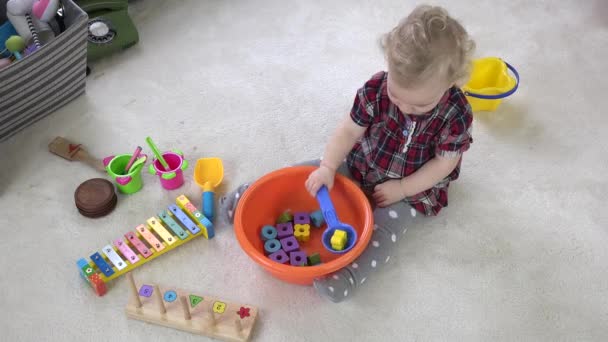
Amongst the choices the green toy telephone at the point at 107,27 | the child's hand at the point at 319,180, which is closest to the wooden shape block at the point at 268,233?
the child's hand at the point at 319,180

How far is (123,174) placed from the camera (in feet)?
4.06

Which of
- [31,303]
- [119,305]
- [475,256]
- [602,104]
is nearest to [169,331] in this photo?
[119,305]

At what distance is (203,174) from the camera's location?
1.27 metres

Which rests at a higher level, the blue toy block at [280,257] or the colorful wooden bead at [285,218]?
the blue toy block at [280,257]

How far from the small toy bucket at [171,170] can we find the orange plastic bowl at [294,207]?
0.68 feet

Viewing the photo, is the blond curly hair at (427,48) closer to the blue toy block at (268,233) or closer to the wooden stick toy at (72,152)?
the blue toy block at (268,233)

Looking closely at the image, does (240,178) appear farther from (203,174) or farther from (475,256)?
(475,256)

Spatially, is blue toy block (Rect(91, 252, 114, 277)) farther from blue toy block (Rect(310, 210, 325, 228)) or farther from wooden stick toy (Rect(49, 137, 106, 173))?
blue toy block (Rect(310, 210, 325, 228))

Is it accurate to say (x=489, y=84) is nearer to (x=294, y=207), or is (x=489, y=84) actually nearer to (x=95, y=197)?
(x=294, y=207)

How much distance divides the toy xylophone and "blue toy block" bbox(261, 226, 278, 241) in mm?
109

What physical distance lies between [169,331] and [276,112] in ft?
2.08

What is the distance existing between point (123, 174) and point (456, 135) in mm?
716

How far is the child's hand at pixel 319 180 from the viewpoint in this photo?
111cm

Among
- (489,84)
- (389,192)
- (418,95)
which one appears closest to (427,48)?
(418,95)
